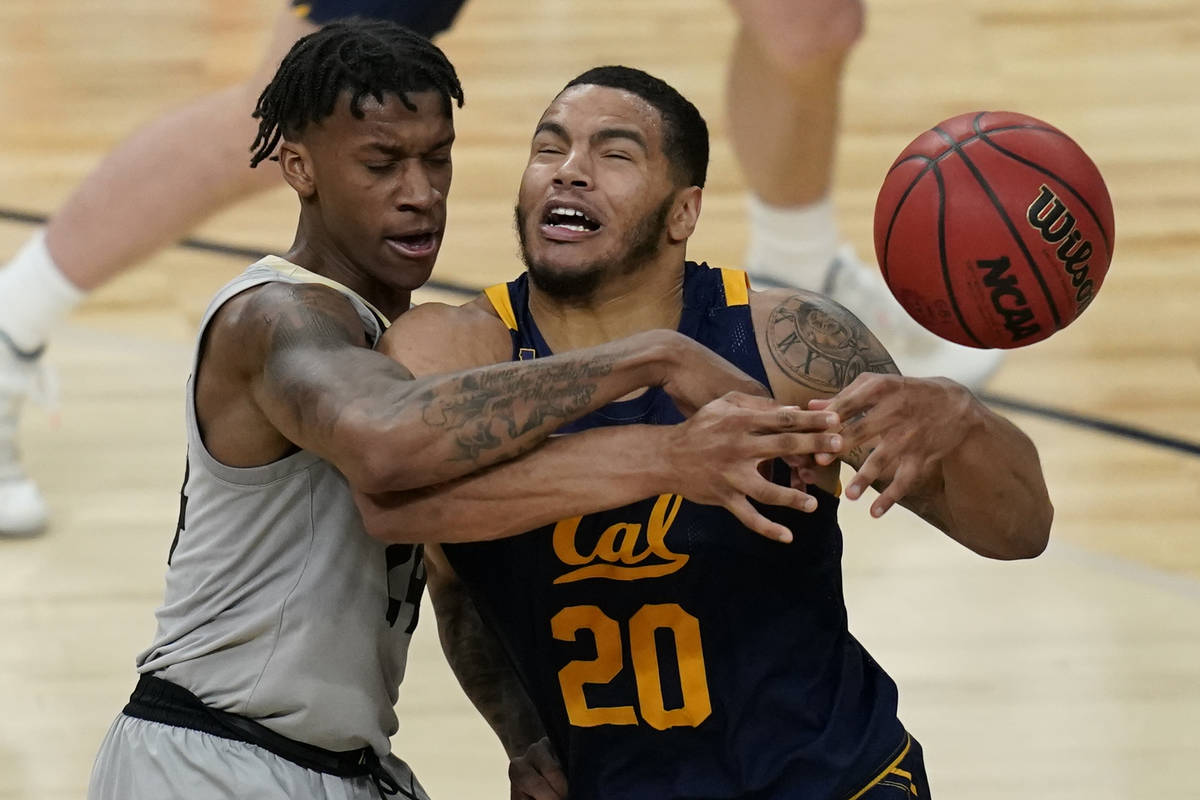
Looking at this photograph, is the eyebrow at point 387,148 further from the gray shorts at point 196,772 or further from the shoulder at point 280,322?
the gray shorts at point 196,772

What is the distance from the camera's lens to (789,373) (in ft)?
9.05

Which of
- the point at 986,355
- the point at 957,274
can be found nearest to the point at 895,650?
the point at 986,355

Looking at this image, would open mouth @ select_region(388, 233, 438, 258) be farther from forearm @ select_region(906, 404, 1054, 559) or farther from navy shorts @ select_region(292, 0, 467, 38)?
navy shorts @ select_region(292, 0, 467, 38)

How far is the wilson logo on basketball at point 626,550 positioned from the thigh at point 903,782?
45 cm

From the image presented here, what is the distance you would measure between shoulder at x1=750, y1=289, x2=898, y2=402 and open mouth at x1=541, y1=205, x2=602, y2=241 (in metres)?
0.28

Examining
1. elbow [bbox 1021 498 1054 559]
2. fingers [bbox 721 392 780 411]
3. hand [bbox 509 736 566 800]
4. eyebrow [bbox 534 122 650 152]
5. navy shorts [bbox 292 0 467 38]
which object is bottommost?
hand [bbox 509 736 566 800]

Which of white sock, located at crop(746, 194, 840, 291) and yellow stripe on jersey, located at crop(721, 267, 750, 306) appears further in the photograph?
white sock, located at crop(746, 194, 840, 291)

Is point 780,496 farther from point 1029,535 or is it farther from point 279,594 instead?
point 279,594

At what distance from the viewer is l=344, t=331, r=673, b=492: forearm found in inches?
95.9

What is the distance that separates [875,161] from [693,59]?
4.06 ft

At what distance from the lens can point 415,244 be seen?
297 centimetres

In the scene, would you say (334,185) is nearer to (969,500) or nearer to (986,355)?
(969,500)

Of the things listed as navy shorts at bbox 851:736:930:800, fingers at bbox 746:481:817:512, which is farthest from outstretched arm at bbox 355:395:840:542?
navy shorts at bbox 851:736:930:800

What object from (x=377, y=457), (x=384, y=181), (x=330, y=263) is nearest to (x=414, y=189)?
(x=384, y=181)
